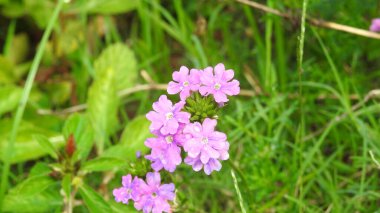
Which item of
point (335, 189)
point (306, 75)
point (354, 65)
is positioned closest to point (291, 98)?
point (306, 75)

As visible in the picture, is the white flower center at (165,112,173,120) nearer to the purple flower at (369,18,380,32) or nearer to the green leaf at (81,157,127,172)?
the green leaf at (81,157,127,172)

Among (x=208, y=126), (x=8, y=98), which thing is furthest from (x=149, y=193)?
(x=8, y=98)

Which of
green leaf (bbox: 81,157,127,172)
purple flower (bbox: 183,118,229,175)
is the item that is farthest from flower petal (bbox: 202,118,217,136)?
green leaf (bbox: 81,157,127,172)

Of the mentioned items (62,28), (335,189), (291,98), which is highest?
(62,28)

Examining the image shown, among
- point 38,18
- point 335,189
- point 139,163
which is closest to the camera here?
point 139,163

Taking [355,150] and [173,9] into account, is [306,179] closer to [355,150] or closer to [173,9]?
[355,150]

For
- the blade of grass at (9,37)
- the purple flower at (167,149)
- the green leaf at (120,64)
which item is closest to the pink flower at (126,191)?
the purple flower at (167,149)
